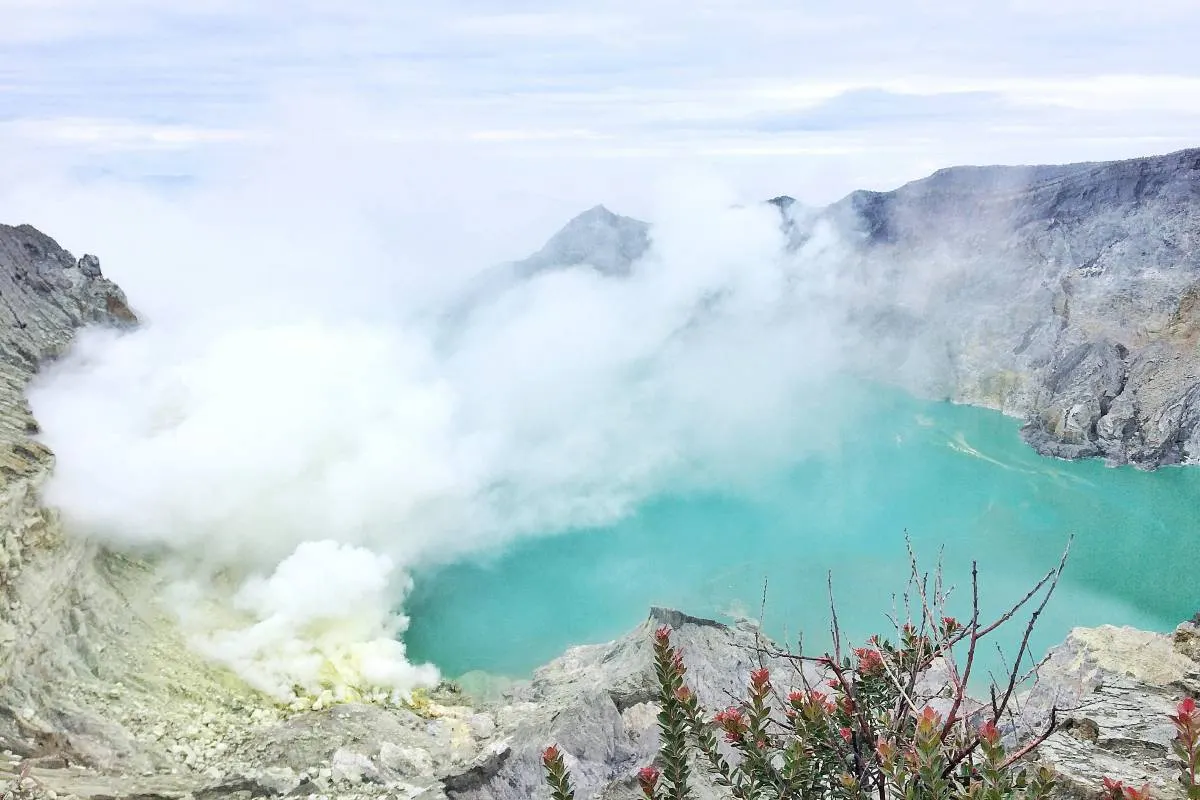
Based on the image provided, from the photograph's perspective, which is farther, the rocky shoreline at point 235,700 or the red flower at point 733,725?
the rocky shoreline at point 235,700

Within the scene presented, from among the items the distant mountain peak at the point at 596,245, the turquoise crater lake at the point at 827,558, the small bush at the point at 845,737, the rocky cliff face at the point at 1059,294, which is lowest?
the turquoise crater lake at the point at 827,558

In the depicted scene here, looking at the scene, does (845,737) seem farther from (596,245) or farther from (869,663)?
(596,245)

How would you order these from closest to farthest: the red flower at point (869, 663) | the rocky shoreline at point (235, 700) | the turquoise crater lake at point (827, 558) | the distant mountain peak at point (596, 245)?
the red flower at point (869, 663), the rocky shoreline at point (235, 700), the turquoise crater lake at point (827, 558), the distant mountain peak at point (596, 245)

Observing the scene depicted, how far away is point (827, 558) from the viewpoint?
89.8ft

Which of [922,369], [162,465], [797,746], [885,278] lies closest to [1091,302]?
[922,369]

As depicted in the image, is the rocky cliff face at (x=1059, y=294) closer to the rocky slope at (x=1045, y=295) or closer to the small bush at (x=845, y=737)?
the rocky slope at (x=1045, y=295)

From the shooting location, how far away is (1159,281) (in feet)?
160

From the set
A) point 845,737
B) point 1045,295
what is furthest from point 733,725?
point 1045,295

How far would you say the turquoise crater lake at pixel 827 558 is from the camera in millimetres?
22594

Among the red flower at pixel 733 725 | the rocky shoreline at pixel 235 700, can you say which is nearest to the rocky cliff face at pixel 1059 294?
the rocky shoreline at pixel 235 700

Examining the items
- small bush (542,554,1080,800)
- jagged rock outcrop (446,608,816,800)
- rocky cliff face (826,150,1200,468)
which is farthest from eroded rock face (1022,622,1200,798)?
rocky cliff face (826,150,1200,468)

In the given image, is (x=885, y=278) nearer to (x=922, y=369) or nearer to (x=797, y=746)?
(x=922, y=369)

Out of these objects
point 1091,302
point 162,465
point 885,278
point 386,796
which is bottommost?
point 386,796

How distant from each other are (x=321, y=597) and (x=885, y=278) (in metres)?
60.6
